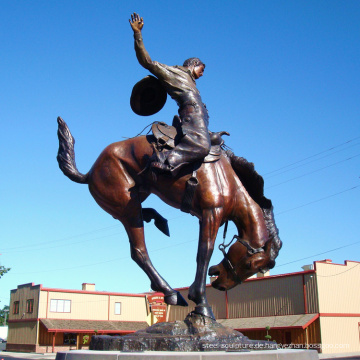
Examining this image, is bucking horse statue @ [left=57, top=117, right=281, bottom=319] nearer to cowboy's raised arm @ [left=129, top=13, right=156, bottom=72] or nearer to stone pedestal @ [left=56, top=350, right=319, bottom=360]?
cowboy's raised arm @ [left=129, top=13, right=156, bottom=72]

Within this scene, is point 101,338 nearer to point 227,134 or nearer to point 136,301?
point 227,134

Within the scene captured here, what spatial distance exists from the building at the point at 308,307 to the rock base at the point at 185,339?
26617 millimetres

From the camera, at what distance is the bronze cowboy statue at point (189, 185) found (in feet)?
16.5

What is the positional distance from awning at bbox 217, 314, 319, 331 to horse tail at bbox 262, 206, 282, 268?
26.0 meters

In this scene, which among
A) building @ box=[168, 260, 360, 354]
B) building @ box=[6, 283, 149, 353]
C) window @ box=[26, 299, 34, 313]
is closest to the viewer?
building @ box=[168, 260, 360, 354]

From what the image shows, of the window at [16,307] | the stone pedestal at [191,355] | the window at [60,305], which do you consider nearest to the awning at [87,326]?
the window at [60,305]

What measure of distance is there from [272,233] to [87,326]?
125 ft

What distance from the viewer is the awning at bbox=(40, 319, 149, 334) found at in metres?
39.2

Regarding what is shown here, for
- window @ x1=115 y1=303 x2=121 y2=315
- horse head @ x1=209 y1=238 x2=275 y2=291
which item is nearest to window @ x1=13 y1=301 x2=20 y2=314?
window @ x1=115 y1=303 x2=121 y2=315

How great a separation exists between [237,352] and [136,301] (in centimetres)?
4310

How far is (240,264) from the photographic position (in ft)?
17.0

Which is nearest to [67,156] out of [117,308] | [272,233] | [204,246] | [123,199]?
[123,199]

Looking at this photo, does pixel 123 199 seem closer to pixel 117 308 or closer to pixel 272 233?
pixel 272 233

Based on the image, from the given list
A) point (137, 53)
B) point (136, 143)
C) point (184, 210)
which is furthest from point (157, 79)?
point (184, 210)
